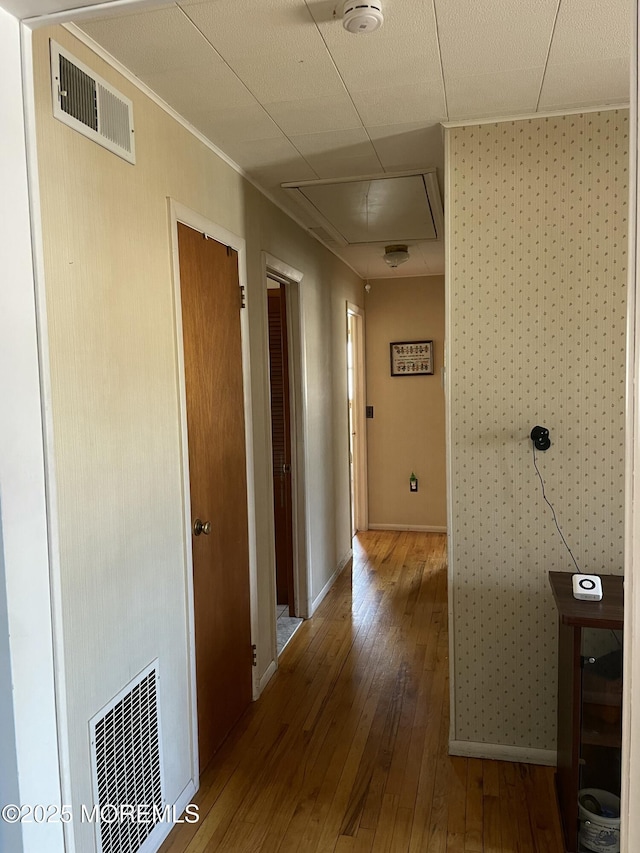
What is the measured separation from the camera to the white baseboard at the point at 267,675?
308cm

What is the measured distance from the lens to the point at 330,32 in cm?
171

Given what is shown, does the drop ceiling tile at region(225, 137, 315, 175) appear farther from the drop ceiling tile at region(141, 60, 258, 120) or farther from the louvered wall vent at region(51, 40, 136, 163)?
the louvered wall vent at region(51, 40, 136, 163)

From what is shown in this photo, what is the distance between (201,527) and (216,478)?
0.79 ft

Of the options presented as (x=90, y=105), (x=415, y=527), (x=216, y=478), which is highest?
(x=90, y=105)

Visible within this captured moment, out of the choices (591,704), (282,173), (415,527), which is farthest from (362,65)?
(415,527)

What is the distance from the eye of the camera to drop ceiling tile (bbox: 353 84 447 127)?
2074mm

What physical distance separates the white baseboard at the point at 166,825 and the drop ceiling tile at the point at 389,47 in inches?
96.6

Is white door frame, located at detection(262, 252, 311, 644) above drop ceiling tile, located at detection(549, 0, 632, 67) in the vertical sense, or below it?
below

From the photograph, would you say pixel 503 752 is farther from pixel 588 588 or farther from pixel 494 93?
pixel 494 93

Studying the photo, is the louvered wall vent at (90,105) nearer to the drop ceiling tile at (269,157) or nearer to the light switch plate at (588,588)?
the drop ceiling tile at (269,157)

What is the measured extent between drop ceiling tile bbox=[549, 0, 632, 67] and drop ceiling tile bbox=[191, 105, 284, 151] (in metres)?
0.98

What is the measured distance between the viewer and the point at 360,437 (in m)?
6.08

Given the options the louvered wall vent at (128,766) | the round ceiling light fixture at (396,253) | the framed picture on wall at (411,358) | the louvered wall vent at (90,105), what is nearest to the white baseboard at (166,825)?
the louvered wall vent at (128,766)

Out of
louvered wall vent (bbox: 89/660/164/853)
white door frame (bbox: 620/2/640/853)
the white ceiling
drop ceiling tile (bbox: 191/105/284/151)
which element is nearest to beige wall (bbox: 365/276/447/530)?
the white ceiling
